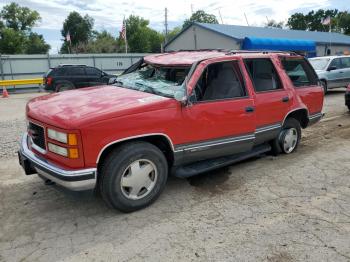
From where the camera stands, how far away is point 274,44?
2020 centimetres

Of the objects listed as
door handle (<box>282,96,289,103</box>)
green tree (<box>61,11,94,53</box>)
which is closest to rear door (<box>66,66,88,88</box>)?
door handle (<box>282,96,289,103</box>)

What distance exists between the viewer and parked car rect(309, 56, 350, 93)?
1395 cm

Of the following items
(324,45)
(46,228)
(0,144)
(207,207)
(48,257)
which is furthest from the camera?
(324,45)

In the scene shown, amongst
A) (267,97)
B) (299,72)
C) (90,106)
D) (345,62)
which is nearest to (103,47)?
(345,62)

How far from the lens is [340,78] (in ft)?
47.1

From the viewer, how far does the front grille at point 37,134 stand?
3868 millimetres

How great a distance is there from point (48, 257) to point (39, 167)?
1022mm

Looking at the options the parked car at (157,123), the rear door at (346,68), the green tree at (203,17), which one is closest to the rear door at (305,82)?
the parked car at (157,123)

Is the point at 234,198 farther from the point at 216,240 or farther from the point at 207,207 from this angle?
the point at 216,240

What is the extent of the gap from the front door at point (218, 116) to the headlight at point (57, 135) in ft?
4.35

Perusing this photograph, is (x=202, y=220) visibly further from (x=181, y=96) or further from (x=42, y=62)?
(x=42, y=62)

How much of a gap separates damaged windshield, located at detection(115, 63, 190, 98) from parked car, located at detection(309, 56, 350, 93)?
10.9m

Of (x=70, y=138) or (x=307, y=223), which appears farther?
(x=307, y=223)

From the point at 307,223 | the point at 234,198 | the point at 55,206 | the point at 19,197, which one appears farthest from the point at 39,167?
the point at 307,223
